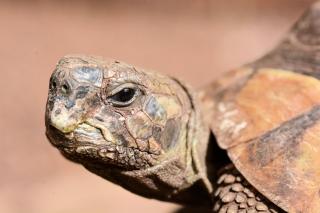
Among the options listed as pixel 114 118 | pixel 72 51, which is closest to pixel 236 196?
pixel 114 118

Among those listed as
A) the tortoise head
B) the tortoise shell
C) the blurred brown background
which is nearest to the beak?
the tortoise head

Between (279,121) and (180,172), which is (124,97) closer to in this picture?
(180,172)

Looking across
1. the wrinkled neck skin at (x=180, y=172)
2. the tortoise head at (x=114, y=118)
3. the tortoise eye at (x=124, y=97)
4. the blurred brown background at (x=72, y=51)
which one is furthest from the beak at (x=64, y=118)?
A: the blurred brown background at (x=72, y=51)

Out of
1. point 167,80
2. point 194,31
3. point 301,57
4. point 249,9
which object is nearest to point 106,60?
point 167,80

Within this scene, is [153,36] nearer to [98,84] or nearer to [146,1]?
[146,1]

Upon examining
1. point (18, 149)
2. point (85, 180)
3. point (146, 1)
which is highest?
point (146, 1)
